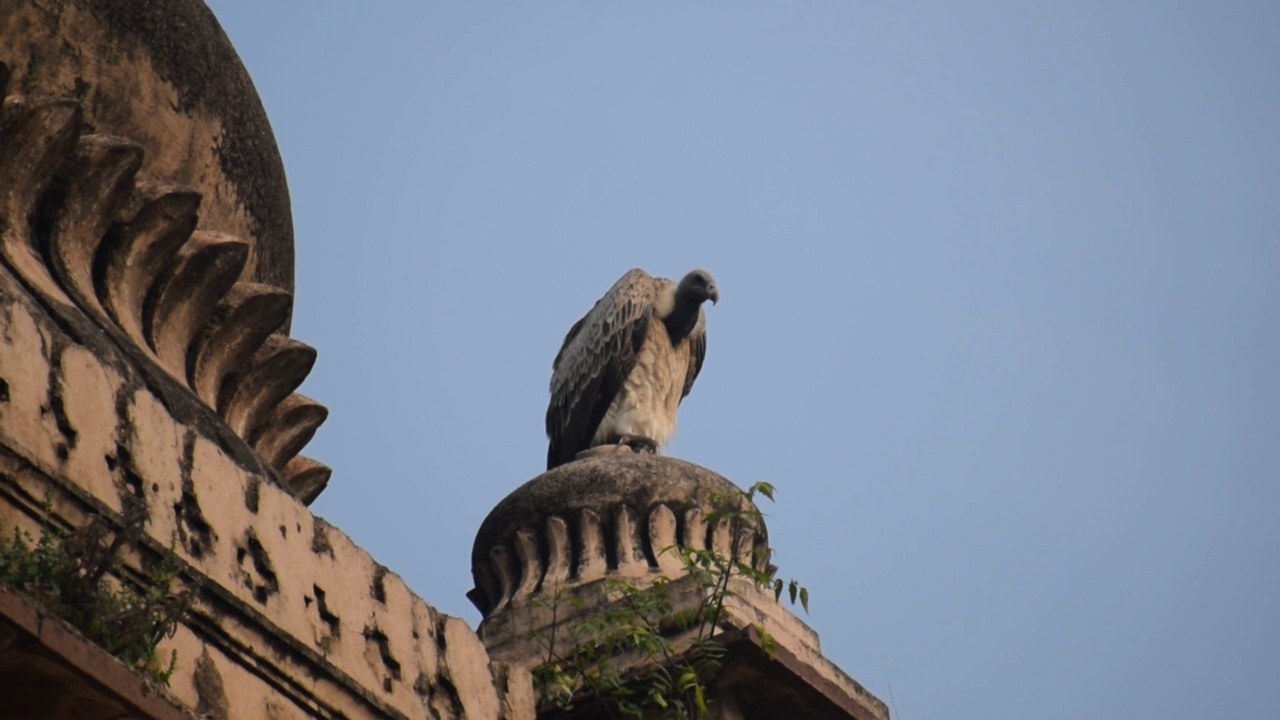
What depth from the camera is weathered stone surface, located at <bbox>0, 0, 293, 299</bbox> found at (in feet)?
20.2

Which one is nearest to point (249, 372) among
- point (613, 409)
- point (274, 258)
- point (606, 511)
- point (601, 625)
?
point (274, 258)

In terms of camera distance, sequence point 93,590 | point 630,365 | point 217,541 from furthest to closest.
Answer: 1. point 630,365
2. point 217,541
3. point 93,590

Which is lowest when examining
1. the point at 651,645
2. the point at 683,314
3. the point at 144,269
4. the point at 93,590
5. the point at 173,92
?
the point at 93,590

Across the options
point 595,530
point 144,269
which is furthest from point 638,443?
point 144,269

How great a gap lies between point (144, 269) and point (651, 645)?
1.80m

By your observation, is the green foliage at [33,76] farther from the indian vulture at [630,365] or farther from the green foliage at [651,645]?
the indian vulture at [630,365]

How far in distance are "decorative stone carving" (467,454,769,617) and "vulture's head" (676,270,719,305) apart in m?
2.02

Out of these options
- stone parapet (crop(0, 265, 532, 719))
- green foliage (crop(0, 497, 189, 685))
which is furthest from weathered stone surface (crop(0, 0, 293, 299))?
green foliage (crop(0, 497, 189, 685))

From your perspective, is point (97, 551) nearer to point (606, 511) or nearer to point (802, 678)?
point (802, 678)

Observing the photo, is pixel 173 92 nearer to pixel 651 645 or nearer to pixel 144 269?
pixel 144 269

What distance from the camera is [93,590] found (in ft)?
13.6

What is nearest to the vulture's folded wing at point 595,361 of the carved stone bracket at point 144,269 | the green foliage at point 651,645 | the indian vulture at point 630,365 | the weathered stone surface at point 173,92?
the indian vulture at point 630,365

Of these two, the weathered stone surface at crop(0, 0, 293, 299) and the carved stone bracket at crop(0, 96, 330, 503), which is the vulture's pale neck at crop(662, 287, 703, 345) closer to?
the weathered stone surface at crop(0, 0, 293, 299)

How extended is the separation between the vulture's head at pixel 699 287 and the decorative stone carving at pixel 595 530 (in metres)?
2.02
